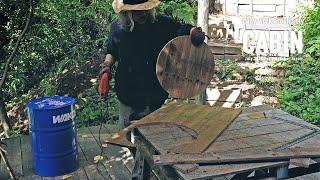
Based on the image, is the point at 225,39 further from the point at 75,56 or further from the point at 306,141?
the point at 306,141

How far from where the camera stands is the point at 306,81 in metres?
7.27

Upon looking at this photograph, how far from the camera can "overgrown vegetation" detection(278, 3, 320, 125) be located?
22.2 feet

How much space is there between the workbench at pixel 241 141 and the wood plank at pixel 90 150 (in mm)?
1411

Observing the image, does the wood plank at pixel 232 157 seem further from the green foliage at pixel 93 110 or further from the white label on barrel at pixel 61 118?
the green foliage at pixel 93 110

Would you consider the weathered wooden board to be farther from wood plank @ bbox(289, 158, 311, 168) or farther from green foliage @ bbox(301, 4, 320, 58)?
green foliage @ bbox(301, 4, 320, 58)

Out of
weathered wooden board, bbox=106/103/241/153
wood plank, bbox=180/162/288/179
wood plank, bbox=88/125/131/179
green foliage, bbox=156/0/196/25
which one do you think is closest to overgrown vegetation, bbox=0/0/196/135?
green foliage, bbox=156/0/196/25

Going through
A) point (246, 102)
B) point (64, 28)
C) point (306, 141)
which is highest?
point (64, 28)

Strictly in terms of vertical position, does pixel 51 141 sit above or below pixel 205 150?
below

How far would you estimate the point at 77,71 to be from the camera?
8484 mm

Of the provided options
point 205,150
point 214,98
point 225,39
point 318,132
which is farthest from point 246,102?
point 205,150

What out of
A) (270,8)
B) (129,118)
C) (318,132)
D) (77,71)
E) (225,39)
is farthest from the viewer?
(270,8)

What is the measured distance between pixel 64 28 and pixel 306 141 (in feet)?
22.2

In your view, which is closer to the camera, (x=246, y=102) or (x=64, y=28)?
(x=246, y=102)

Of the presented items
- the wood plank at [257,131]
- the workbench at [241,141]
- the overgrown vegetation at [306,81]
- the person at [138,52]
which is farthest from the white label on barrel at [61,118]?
the overgrown vegetation at [306,81]
